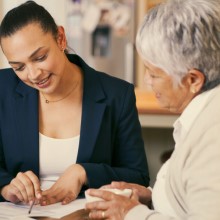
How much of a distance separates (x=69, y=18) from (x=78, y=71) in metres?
2.22

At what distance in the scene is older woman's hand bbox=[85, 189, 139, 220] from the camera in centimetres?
115

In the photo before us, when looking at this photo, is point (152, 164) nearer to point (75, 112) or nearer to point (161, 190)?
point (75, 112)

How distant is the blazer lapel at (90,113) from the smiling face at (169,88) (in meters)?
0.48

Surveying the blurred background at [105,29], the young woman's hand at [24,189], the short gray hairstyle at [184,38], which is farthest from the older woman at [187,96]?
the blurred background at [105,29]

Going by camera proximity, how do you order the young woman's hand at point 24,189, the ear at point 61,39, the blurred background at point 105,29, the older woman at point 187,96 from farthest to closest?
the blurred background at point 105,29
the ear at point 61,39
the young woman's hand at point 24,189
the older woman at point 187,96

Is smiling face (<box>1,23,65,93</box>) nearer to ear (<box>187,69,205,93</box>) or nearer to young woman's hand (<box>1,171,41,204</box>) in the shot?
young woman's hand (<box>1,171,41,204</box>)

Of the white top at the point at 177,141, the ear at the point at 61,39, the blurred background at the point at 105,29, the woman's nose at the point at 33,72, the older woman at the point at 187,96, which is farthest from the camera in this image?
the blurred background at the point at 105,29

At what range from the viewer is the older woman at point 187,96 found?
3.30 feet

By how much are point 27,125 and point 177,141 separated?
63 centimetres

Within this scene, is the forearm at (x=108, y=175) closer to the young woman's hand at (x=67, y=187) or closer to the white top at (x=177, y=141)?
the young woman's hand at (x=67, y=187)

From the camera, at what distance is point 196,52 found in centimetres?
107

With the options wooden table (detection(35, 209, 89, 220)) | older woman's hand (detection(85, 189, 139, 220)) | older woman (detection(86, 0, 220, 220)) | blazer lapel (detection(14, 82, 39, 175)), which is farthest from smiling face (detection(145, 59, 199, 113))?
blazer lapel (detection(14, 82, 39, 175))

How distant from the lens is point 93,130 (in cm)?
167

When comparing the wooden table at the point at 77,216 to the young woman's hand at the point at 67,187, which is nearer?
the wooden table at the point at 77,216
